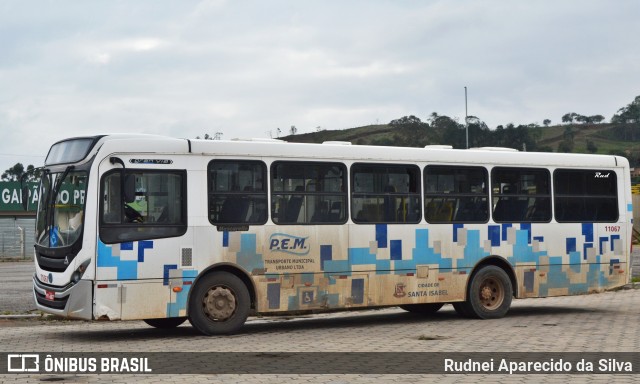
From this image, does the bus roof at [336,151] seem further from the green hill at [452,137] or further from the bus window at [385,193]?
the green hill at [452,137]

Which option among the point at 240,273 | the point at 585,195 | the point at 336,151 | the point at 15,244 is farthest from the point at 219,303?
the point at 15,244

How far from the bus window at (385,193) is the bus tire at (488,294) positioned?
1.77 m

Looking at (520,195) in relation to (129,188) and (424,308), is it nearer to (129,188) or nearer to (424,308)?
(424,308)

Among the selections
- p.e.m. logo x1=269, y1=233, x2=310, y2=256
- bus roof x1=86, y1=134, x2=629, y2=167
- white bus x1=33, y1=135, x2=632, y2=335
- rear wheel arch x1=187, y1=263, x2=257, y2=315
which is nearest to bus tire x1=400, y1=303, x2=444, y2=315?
white bus x1=33, y1=135, x2=632, y2=335

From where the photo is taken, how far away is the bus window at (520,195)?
1861 centimetres

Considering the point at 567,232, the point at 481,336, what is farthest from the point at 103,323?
the point at 567,232

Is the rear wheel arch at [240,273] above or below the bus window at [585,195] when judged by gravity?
below

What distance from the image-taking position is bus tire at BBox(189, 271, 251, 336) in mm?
15172

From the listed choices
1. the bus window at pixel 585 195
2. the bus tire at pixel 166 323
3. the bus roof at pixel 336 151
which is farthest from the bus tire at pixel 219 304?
the bus window at pixel 585 195

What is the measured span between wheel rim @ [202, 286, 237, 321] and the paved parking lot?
370 millimetres

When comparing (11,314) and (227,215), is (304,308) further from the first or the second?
(11,314)

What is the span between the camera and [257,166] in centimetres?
1581

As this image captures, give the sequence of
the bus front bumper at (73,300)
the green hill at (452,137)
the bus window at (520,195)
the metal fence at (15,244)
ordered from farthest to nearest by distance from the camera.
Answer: the green hill at (452,137) < the metal fence at (15,244) < the bus window at (520,195) < the bus front bumper at (73,300)

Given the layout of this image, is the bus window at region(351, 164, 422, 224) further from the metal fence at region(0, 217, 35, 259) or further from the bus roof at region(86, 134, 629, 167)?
the metal fence at region(0, 217, 35, 259)
